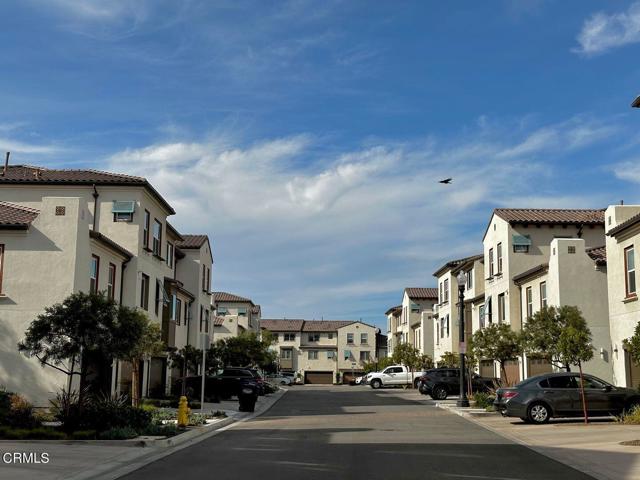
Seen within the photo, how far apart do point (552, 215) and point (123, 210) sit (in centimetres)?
2354

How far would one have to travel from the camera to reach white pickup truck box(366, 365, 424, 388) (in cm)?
5941

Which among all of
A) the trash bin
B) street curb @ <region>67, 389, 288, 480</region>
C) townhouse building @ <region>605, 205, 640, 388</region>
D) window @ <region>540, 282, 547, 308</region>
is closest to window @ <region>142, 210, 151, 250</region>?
the trash bin

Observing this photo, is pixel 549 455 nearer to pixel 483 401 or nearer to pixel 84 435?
pixel 84 435

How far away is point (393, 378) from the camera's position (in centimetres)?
5991

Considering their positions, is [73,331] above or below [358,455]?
above

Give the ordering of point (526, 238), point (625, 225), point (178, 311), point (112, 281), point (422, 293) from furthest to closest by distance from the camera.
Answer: point (422, 293)
point (178, 311)
point (526, 238)
point (112, 281)
point (625, 225)

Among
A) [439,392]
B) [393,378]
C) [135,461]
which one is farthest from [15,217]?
[393,378]

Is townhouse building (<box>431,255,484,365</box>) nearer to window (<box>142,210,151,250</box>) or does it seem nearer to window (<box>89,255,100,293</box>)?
window (<box>142,210,151,250</box>)

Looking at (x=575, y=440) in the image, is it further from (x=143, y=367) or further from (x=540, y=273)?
(x=143, y=367)

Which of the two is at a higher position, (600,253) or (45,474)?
(600,253)

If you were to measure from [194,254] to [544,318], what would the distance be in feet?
83.8

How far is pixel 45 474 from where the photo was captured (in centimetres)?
1115

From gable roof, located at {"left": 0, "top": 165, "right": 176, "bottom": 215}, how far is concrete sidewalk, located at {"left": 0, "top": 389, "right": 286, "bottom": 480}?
15.5 m

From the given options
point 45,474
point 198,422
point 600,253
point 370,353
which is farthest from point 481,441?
point 370,353
